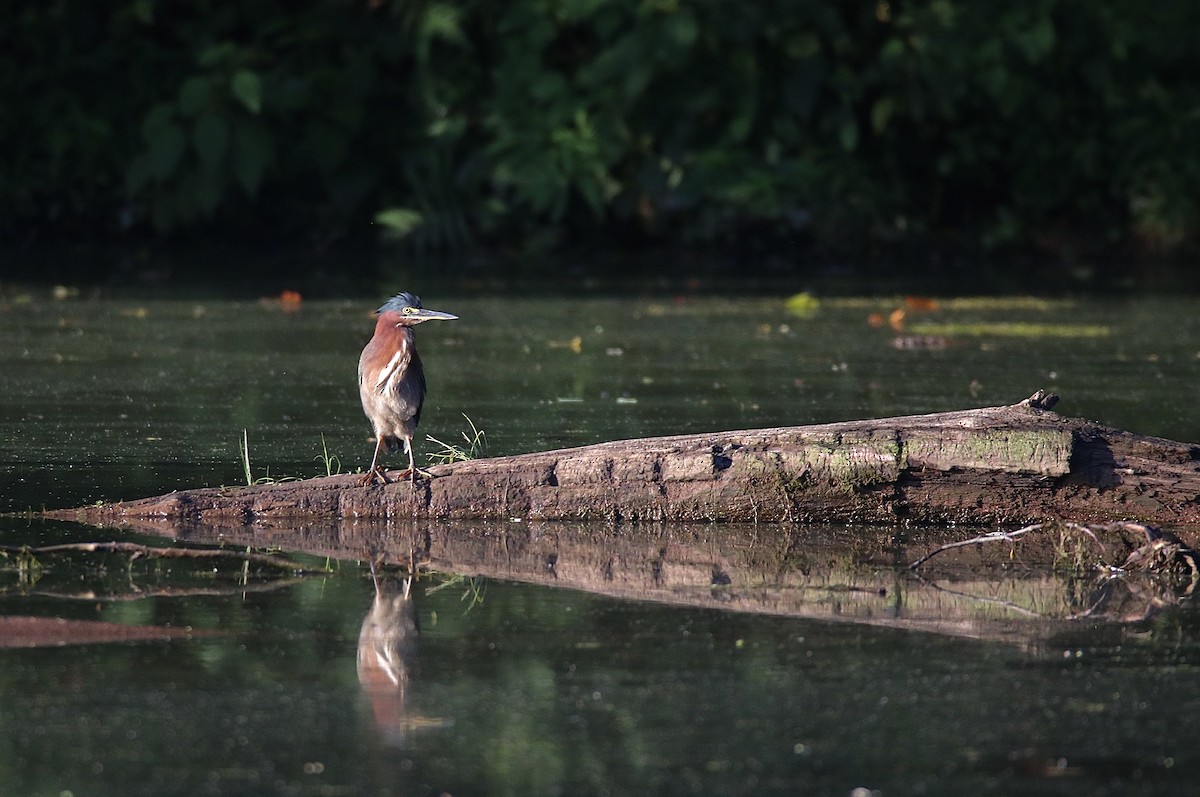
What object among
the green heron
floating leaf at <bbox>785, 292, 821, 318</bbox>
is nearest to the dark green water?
the green heron

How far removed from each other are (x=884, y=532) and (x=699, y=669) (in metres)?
1.70

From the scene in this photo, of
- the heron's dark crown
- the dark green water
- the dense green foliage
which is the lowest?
the dark green water

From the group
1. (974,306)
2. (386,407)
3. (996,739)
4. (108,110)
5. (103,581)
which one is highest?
(108,110)

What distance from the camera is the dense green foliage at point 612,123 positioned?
53.6 ft

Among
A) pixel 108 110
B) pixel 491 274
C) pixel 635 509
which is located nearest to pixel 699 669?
pixel 635 509

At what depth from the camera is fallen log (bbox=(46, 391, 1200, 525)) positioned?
5.28m

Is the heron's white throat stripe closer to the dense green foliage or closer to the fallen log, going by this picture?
the fallen log

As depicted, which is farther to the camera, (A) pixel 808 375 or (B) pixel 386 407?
(A) pixel 808 375

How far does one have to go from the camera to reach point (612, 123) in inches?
651

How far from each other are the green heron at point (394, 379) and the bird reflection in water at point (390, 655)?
0.85 meters

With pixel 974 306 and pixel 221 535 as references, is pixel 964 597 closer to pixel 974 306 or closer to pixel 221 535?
pixel 221 535

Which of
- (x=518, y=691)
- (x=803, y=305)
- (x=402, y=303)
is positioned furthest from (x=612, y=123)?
(x=518, y=691)

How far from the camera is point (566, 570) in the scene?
16.0 ft

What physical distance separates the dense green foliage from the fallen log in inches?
422
